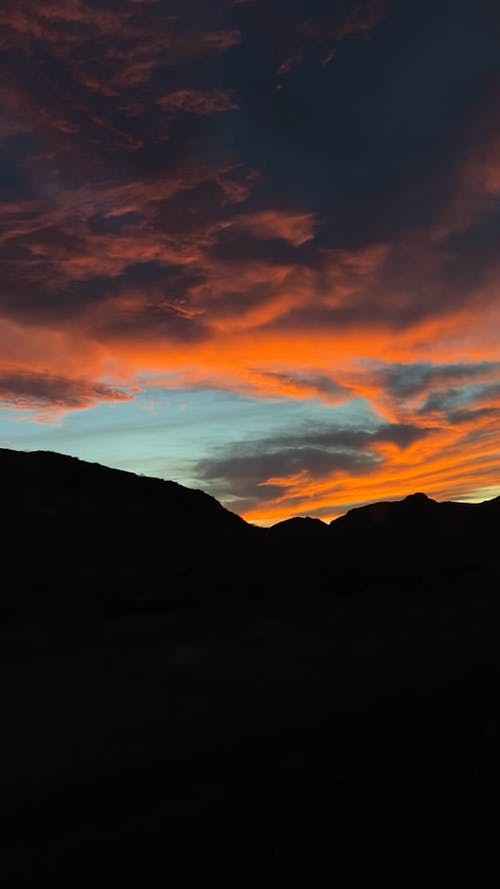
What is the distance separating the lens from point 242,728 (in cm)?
884

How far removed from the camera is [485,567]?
33.6m

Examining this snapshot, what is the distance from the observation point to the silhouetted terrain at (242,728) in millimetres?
5594

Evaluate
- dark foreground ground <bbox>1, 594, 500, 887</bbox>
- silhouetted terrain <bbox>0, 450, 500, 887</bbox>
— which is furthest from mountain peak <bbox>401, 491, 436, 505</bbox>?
dark foreground ground <bbox>1, 594, 500, 887</bbox>

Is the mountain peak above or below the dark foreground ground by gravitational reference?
above

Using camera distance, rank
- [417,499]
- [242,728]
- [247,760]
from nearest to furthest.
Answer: [247,760] < [242,728] < [417,499]

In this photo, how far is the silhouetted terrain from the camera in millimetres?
5594

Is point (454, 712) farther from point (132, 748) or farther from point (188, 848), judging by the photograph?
point (188, 848)

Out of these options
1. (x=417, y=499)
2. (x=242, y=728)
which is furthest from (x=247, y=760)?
(x=417, y=499)

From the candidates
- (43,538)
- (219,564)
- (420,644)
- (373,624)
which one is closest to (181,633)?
(373,624)

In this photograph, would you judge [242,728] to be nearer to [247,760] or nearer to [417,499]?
[247,760]

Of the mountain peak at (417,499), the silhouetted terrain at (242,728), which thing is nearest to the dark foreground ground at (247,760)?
the silhouetted terrain at (242,728)

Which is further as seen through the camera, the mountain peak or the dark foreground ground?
the mountain peak

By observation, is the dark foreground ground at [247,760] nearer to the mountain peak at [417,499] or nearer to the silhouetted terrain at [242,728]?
the silhouetted terrain at [242,728]

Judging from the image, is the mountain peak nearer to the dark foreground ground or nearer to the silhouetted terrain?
the silhouetted terrain
